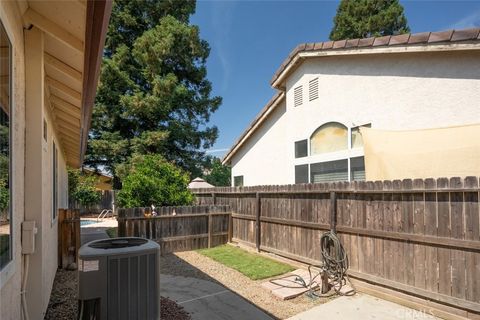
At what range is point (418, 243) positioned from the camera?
4.89 metres

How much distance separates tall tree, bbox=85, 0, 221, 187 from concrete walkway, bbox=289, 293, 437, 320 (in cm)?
1776

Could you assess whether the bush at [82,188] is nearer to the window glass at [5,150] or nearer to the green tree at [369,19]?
the green tree at [369,19]

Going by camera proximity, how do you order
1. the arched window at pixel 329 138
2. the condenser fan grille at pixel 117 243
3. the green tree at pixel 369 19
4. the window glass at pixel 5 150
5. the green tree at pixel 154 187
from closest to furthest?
1. the window glass at pixel 5 150
2. the condenser fan grille at pixel 117 243
3. the arched window at pixel 329 138
4. the green tree at pixel 154 187
5. the green tree at pixel 369 19

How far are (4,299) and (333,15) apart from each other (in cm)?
2487

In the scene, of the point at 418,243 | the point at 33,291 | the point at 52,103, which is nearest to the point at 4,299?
the point at 33,291

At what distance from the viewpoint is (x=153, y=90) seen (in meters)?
21.7

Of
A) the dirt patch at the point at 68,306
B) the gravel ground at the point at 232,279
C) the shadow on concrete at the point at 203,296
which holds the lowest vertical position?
the gravel ground at the point at 232,279

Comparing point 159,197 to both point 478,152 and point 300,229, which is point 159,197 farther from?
point 478,152

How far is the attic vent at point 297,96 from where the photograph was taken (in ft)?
32.8

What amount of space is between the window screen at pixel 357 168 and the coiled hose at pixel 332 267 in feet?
6.64

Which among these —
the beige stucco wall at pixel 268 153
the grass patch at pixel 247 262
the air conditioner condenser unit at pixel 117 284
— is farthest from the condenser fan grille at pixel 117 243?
the beige stucco wall at pixel 268 153

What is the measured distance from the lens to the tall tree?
2139cm

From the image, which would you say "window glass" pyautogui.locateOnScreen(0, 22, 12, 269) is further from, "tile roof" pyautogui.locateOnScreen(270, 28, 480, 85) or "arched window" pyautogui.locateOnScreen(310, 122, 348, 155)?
"arched window" pyautogui.locateOnScreen(310, 122, 348, 155)

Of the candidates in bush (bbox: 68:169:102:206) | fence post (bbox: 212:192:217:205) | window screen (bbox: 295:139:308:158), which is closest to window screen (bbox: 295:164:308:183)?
window screen (bbox: 295:139:308:158)
